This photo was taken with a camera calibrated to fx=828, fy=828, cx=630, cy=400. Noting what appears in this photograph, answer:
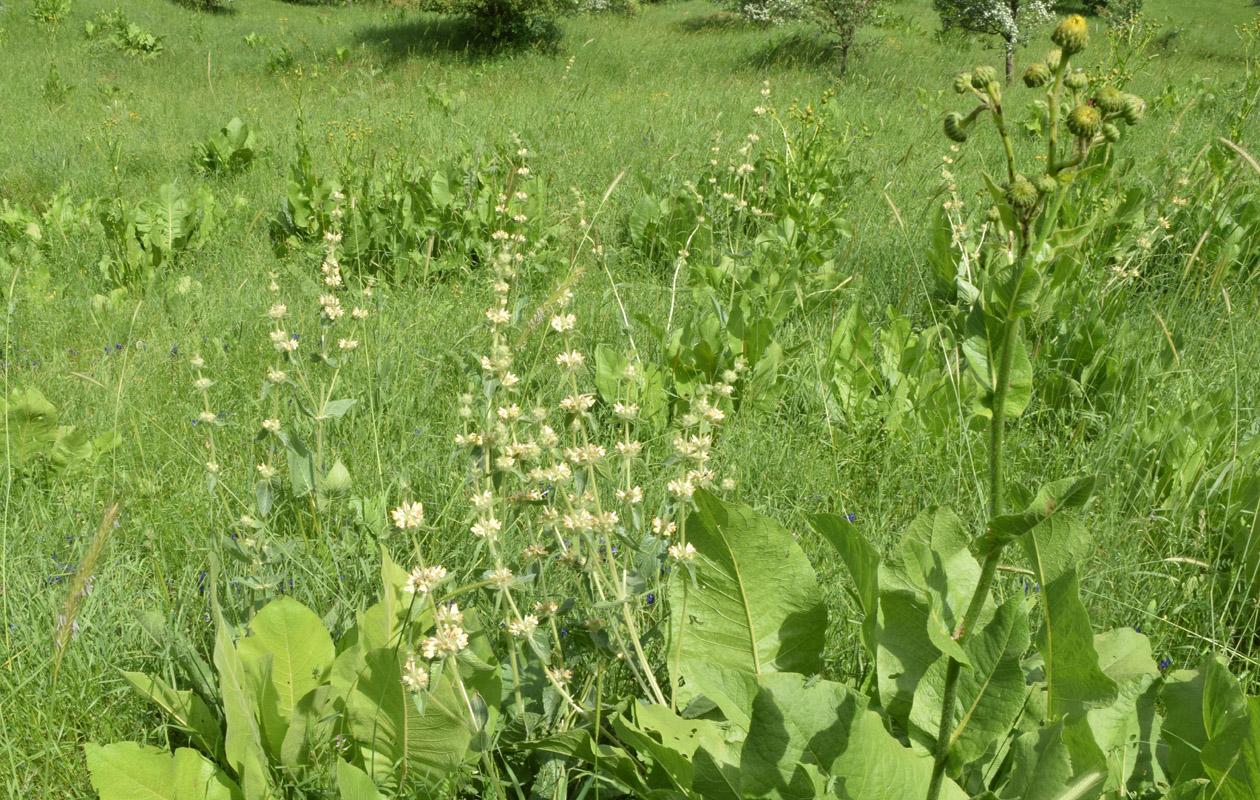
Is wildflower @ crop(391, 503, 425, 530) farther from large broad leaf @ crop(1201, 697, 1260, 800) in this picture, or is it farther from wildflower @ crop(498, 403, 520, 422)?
large broad leaf @ crop(1201, 697, 1260, 800)

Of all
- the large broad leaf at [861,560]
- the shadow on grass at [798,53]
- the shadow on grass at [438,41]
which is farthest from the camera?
the shadow on grass at [438,41]

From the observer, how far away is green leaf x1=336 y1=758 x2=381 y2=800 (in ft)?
3.90

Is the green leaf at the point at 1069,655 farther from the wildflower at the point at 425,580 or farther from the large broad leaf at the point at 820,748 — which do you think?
the wildflower at the point at 425,580

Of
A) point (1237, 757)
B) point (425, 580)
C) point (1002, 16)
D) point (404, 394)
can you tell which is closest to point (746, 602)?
point (425, 580)

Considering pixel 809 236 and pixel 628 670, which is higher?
pixel 809 236

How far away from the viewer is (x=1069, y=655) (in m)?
1.29

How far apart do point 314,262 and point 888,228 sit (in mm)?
2885

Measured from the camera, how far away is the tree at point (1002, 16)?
15.1 meters

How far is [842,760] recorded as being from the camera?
1.19 m

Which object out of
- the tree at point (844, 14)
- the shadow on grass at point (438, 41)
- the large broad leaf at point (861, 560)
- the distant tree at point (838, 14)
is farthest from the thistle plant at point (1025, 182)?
the shadow on grass at point (438, 41)

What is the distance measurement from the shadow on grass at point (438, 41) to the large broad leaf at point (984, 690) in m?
13.7

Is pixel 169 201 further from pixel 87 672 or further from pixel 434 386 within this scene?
pixel 87 672

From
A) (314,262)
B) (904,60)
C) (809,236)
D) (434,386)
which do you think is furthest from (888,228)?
(904,60)

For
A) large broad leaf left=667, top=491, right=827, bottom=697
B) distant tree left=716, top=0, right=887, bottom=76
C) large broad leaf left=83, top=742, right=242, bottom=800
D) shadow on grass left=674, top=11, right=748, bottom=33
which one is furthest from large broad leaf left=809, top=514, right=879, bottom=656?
shadow on grass left=674, top=11, right=748, bottom=33
